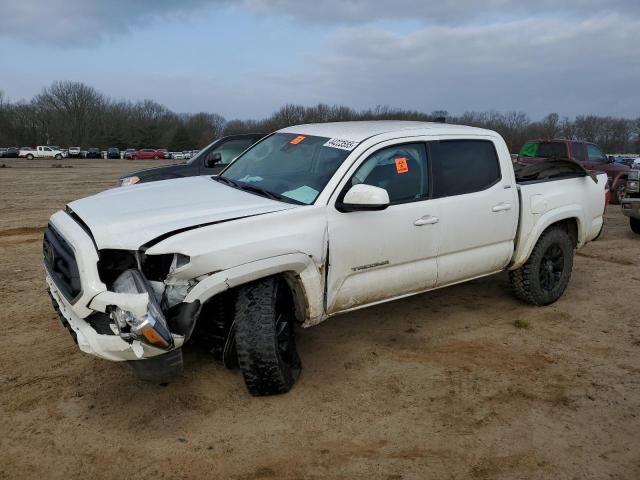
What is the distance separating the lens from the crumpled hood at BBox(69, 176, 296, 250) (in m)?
3.06

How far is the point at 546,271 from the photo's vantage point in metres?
5.38

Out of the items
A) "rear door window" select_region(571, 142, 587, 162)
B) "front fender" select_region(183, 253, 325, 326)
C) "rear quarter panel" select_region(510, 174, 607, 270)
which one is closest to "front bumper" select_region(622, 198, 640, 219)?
"rear quarter panel" select_region(510, 174, 607, 270)

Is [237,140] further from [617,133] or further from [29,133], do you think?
[29,133]

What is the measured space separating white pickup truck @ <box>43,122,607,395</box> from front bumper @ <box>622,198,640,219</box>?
501cm

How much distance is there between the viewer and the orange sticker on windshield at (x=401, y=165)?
13.6 feet

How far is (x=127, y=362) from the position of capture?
3064 millimetres

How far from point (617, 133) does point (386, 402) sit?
69.2 m

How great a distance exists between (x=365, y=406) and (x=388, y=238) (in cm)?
120

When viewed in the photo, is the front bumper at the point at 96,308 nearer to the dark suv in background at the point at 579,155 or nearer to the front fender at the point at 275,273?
the front fender at the point at 275,273

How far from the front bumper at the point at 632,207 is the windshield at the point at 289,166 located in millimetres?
7414

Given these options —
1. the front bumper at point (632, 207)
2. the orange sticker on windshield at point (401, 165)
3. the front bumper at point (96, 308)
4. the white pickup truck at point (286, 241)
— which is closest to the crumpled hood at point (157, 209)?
the white pickup truck at point (286, 241)

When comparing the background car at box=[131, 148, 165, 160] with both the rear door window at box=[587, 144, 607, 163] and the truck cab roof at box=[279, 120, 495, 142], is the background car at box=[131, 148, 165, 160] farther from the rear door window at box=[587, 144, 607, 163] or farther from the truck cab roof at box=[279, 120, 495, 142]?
the truck cab roof at box=[279, 120, 495, 142]

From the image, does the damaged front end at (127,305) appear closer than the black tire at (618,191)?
Yes

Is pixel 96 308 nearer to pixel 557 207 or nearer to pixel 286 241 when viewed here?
pixel 286 241
